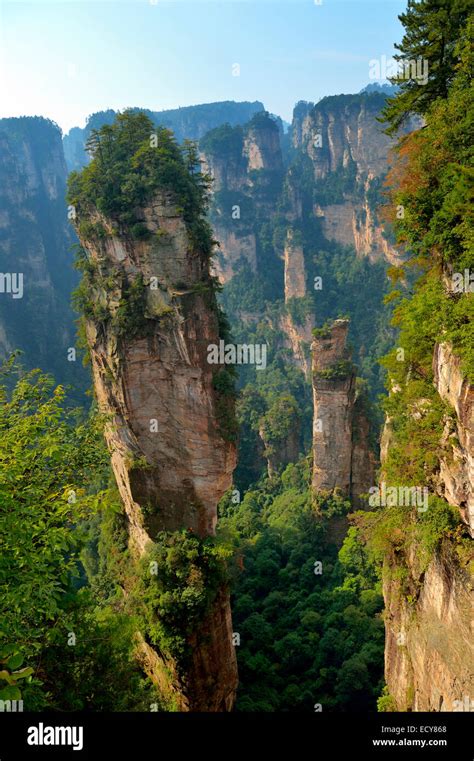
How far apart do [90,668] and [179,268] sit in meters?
12.7

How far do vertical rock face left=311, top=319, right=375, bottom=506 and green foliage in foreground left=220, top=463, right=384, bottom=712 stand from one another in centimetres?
182

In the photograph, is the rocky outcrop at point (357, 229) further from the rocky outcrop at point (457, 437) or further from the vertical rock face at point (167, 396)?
the rocky outcrop at point (457, 437)

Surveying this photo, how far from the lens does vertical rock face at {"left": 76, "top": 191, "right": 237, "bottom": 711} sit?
1789 centimetres

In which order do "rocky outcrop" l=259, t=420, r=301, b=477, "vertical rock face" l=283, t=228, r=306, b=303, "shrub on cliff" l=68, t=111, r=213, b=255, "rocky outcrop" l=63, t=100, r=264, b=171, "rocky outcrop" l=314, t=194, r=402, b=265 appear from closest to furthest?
"shrub on cliff" l=68, t=111, r=213, b=255 < "rocky outcrop" l=259, t=420, r=301, b=477 < "rocky outcrop" l=314, t=194, r=402, b=265 < "vertical rock face" l=283, t=228, r=306, b=303 < "rocky outcrop" l=63, t=100, r=264, b=171

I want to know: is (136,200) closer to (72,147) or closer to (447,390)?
(447,390)

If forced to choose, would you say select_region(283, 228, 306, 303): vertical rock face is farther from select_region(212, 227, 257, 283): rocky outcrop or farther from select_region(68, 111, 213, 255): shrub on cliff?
select_region(68, 111, 213, 255): shrub on cliff

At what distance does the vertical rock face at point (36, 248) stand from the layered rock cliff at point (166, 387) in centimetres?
4697

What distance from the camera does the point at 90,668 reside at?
965 cm

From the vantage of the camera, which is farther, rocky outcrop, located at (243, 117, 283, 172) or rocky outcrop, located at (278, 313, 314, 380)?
rocky outcrop, located at (243, 117, 283, 172)

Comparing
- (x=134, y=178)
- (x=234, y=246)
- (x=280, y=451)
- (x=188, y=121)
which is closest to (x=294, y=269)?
(x=234, y=246)

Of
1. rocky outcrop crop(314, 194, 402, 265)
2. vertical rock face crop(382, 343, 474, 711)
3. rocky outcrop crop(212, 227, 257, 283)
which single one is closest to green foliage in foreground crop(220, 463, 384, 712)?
vertical rock face crop(382, 343, 474, 711)

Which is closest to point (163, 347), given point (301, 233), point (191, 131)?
point (301, 233)

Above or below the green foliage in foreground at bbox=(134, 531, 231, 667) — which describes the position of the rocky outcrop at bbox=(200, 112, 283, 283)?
above

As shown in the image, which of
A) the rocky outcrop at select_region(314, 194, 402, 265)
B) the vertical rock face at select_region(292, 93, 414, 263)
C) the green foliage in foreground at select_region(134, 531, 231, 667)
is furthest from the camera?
the vertical rock face at select_region(292, 93, 414, 263)
